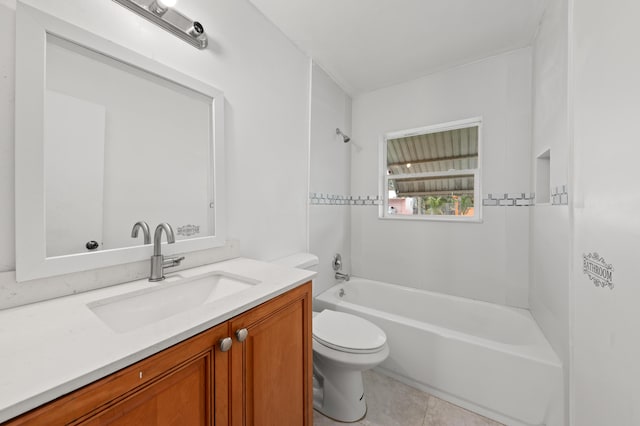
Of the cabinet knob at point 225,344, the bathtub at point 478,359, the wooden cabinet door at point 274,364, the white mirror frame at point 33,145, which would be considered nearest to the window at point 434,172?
the bathtub at point 478,359

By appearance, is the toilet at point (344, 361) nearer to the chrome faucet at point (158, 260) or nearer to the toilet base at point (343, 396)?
the toilet base at point (343, 396)

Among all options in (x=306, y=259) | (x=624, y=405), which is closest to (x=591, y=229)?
(x=624, y=405)

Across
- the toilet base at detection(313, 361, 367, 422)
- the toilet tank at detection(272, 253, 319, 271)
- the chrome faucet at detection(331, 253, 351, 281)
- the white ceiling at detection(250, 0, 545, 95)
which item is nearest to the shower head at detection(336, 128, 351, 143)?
the white ceiling at detection(250, 0, 545, 95)

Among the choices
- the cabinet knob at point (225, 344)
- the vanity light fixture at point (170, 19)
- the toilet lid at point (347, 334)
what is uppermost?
the vanity light fixture at point (170, 19)

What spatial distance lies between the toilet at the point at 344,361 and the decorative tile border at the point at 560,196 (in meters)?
1.22

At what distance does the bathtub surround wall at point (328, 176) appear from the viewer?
86.1 inches

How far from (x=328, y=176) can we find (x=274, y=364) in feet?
5.88

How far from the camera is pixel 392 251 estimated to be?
2572 millimetres

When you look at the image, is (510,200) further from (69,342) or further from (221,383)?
(69,342)

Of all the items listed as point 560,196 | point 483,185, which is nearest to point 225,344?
point 560,196

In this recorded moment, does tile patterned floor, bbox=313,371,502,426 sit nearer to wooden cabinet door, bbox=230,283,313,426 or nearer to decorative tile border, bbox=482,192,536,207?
wooden cabinet door, bbox=230,283,313,426

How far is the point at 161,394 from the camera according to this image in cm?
58

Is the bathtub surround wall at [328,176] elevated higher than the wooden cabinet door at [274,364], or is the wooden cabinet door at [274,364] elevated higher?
the bathtub surround wall at [328,176]

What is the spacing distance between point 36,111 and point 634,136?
1.84 meters
